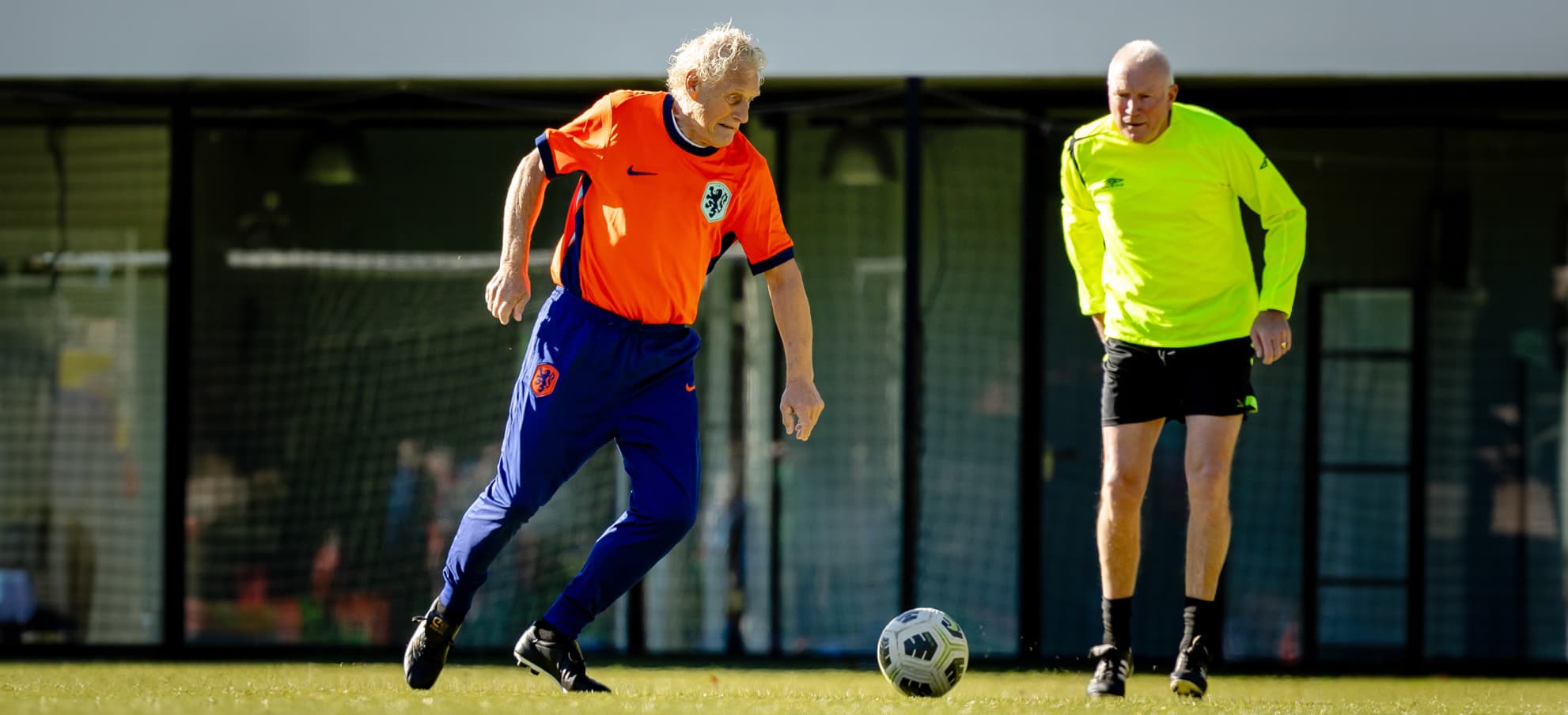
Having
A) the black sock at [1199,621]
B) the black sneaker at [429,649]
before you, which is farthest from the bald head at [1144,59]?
the black sneaker at [429,649]

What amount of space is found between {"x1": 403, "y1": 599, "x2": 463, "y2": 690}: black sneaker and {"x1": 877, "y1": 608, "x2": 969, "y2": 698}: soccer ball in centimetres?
100

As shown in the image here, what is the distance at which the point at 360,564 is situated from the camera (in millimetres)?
7680

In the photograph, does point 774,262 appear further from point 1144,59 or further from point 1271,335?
point 1271,335

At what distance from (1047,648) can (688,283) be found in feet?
12.8

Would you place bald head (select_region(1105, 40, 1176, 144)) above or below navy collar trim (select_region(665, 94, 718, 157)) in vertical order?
above

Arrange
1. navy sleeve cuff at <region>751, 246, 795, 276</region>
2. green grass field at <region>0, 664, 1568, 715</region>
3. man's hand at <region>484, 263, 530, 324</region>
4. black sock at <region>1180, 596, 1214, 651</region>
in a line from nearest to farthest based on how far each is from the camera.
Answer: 1. green grass field at <region>0, 664, 1568, 715</region>
2. man's hand at <region>484, 263, 530, 324</region>
3. navy sleeve cuff at <region>751, 246, 795, 276</region>
4. black sock at <region>1180, 596, 1214, 651</region>

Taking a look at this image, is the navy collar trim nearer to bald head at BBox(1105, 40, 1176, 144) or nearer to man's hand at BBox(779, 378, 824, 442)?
man's hand at BBox(779, 378, 824, 442)

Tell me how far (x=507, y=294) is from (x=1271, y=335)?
1.87 m

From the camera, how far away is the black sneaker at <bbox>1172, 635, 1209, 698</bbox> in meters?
4.45

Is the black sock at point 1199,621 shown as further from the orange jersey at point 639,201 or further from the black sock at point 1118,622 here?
the orange jersey at point 639,201

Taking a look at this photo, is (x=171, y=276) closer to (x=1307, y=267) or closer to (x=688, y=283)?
(x=688, y=283)

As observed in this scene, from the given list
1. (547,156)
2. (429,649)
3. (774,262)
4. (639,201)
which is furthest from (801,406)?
(429,649)

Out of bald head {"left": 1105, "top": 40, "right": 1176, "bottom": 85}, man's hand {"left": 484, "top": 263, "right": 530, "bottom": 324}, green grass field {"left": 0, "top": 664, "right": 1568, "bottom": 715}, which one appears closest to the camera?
green grass field {"left": 0, "top": 664, "right": 1568, "bottom": 715}

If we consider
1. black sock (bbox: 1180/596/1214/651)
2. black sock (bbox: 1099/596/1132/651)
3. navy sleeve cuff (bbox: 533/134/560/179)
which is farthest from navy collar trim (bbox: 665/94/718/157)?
black sock (bbox: 1180/596/1214/651)
